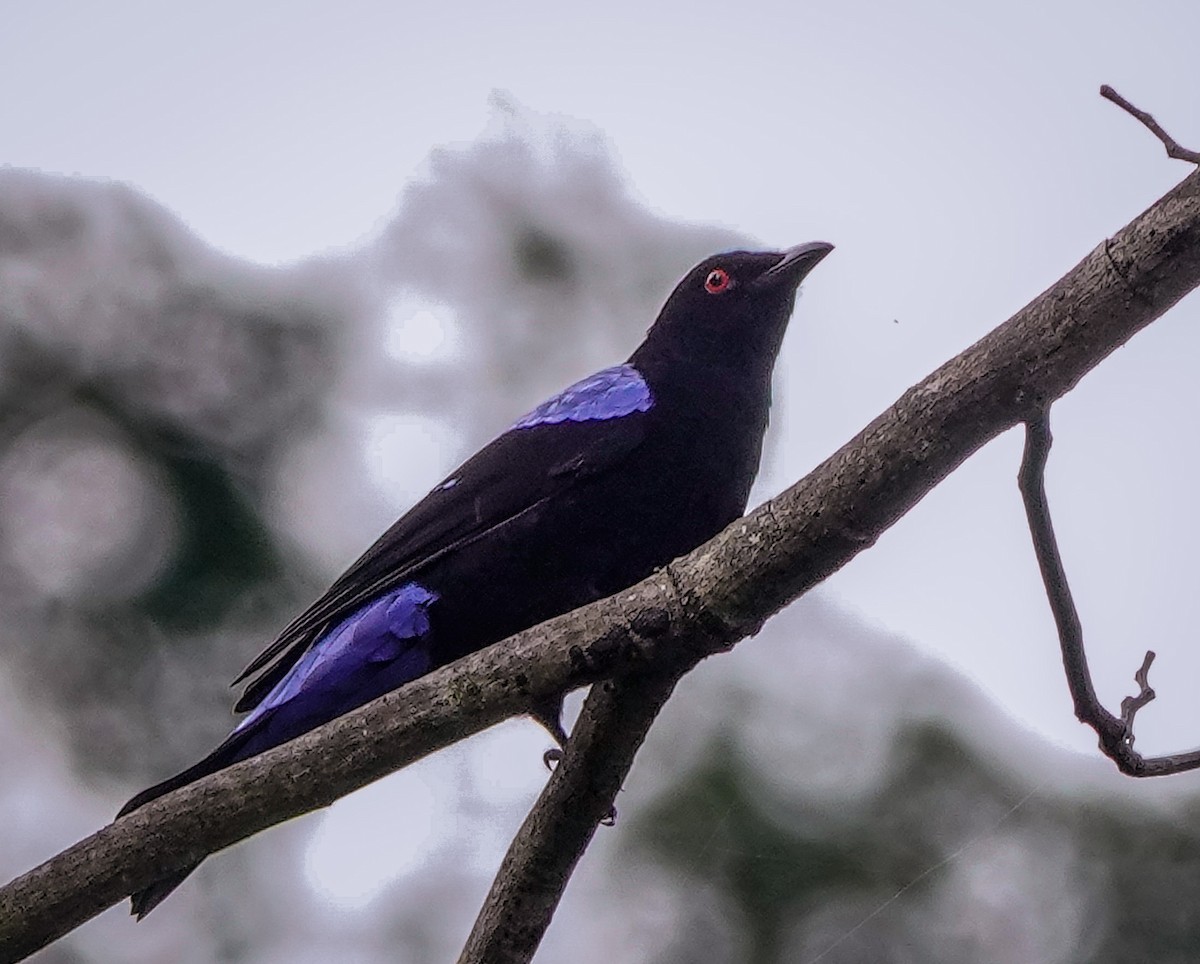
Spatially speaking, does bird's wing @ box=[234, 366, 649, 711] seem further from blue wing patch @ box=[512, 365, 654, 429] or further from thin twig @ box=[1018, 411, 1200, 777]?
thin twig @ box=[1018, 411, 1200, 777]

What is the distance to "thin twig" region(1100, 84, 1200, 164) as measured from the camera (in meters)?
2.66

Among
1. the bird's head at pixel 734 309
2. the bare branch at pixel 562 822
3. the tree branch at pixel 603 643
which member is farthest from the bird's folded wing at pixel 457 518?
the tree branch at pixel 603 643

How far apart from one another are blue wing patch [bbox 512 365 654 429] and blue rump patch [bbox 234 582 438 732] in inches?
27.1

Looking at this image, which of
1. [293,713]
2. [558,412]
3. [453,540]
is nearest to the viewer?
[293,713]

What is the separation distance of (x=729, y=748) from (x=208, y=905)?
2.48 metres

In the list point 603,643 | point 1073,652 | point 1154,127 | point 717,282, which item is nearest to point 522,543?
point 603,643

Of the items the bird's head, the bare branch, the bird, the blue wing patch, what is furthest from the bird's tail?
the bird's head

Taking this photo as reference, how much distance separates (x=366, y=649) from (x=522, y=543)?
1.66ft

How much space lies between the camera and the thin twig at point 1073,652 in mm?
2941

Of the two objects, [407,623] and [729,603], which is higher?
[407,623]

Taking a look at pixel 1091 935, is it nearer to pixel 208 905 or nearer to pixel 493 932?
pixel 493 932

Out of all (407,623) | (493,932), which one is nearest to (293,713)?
(407,623)

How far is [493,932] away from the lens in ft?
11.7

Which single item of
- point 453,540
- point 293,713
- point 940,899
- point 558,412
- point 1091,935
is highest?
point 558,412
